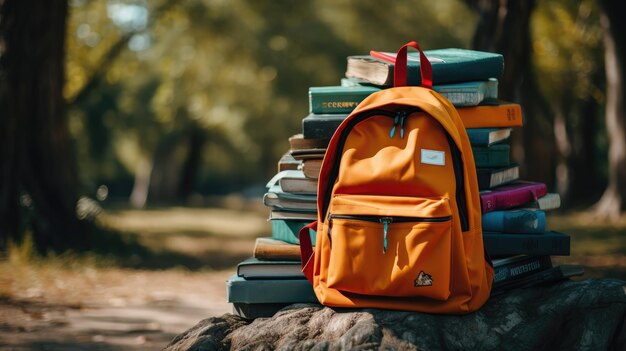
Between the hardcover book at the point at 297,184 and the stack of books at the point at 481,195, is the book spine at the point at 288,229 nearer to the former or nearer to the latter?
the stack of books at the point at 481,195

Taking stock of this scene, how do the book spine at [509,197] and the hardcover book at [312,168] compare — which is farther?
the hardcover book at [312,168]

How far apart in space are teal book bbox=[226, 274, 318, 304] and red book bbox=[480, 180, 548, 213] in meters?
0.86

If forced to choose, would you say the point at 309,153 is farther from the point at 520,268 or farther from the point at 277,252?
the point at 520,268

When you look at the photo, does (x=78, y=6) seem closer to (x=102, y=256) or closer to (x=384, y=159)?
(x=102, y=256)

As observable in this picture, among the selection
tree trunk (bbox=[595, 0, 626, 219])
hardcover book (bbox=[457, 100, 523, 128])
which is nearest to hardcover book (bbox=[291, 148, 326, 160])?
hardcover book (bbox=[457, 100, 523, 128])

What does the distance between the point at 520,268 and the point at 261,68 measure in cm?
1593

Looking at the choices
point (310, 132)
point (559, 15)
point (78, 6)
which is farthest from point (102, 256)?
point (559, 15)

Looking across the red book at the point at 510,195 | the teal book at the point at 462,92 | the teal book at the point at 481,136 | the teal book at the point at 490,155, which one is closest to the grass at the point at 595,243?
the red book at the point at 510,195

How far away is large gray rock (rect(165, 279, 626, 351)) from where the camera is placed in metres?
3.19

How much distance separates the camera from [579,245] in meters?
10.2

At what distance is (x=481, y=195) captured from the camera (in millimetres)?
3574

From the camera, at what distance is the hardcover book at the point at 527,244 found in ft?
11.6

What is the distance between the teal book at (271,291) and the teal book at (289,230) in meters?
0.22

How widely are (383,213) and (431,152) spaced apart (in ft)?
1.00
